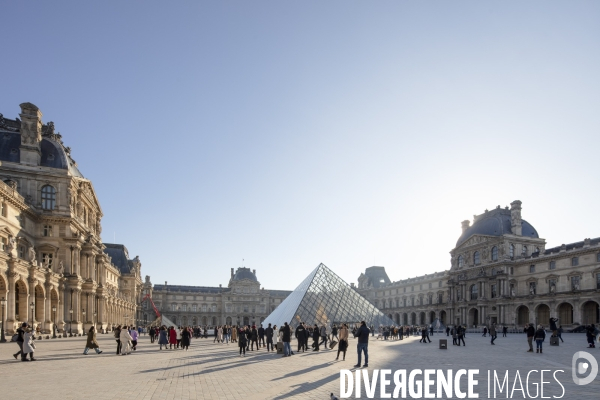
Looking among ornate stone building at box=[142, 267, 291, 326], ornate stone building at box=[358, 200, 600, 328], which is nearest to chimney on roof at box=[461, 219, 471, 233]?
ornate stone building at box=[358, 200, 600, 328]

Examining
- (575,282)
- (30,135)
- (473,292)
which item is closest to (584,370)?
(30,135)

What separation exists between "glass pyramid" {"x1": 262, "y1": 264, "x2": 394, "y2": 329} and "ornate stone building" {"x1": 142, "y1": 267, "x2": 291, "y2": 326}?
216ft

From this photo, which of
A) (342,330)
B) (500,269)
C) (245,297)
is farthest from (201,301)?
(342,330)

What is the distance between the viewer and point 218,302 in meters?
109

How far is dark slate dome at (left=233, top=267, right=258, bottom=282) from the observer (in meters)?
111

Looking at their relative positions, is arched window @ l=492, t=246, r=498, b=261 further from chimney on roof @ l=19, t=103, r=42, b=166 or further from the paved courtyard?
chimney on roof @ l=19, t=103, r=42, b=166

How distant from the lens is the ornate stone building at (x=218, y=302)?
106m

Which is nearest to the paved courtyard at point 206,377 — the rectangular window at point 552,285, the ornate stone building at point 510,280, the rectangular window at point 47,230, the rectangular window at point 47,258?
the rectangular window at point 47,258

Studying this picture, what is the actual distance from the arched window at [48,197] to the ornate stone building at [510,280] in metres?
44.5

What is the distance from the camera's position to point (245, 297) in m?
110

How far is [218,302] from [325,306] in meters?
72.4

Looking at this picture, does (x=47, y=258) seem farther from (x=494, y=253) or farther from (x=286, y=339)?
(x=494, y=253)

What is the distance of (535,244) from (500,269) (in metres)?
7.15

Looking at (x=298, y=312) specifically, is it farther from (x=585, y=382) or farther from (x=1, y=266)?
(x=585, y=382)
